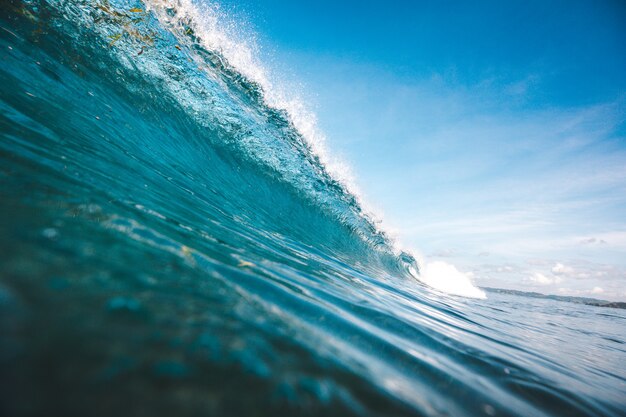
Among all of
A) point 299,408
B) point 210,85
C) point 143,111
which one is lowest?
point 299,408

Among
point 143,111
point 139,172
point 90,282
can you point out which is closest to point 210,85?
point 143,111

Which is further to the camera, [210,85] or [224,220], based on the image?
[210,85]

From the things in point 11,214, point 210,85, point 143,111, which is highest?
point 210,85

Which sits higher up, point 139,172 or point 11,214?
point 139,172

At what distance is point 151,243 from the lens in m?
1.56

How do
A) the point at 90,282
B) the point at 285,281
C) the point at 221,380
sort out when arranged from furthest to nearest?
the point at 285,281 < the point at 90,282 < the point at 221,380

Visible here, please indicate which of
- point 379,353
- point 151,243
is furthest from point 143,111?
point 379,353

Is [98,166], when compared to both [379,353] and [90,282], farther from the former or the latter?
[379,353]

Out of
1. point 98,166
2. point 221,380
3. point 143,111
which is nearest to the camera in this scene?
point 221,380

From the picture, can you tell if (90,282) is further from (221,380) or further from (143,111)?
(143,111)

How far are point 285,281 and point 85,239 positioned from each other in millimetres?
1181

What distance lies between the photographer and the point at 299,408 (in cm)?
76

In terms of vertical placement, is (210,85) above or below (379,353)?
above

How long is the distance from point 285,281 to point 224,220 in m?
1.74
